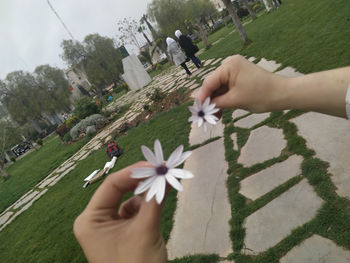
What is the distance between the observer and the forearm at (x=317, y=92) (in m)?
1.21

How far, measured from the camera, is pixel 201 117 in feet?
3.55

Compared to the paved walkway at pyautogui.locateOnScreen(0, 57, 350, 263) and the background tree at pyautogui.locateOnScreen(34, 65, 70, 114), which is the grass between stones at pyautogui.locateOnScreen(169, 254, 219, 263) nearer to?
the paved walkway at pyautogui.locateOnScreen(0, 57, 350, 263)

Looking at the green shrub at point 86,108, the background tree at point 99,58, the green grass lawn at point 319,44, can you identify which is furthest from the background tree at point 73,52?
the green grass lawn at point 319,44

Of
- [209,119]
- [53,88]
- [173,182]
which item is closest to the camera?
[173,182]

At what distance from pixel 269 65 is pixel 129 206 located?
210 inches

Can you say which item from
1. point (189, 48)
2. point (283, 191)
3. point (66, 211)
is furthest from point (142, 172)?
point (189, 48)

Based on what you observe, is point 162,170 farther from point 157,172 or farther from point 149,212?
point 149,212

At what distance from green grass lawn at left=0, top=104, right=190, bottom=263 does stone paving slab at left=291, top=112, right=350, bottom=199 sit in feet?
5.85

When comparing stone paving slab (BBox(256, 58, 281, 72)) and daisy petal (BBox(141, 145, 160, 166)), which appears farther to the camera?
stone paving slab (BBox(256, 58, 281, 72))

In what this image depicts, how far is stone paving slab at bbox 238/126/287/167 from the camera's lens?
278 cm

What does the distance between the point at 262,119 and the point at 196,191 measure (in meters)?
1.56

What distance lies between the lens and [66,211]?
16.2 feet

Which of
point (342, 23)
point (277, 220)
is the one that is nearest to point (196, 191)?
point (277, 220)

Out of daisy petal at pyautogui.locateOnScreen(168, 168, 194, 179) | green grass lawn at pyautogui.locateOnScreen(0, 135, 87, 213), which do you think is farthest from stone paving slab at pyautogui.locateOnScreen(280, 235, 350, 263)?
green grass lawn at pyautogui.locateOnScreen(0, 135, 87, 213)
